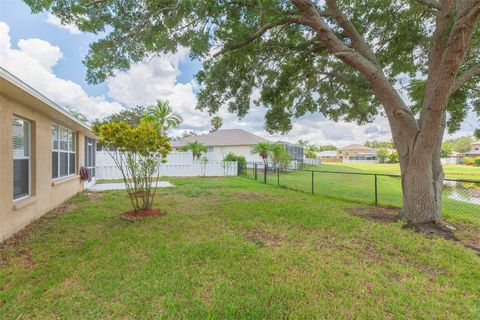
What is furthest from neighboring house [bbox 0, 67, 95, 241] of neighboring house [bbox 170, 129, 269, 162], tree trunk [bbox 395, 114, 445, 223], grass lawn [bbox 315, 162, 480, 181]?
grass lawn [bbox 315, 162, 480, 181]

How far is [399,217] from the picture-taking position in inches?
211

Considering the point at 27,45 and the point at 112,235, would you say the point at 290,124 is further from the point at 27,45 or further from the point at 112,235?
the point at 27,45

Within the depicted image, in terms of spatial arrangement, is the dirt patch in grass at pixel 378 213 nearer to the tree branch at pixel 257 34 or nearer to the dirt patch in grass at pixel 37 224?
the tree branch at pixel 257 34

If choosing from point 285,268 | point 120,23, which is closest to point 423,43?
point 285,268

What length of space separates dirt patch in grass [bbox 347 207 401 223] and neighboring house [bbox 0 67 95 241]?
7139 millimetres

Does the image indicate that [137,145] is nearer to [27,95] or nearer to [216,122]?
[27,95]

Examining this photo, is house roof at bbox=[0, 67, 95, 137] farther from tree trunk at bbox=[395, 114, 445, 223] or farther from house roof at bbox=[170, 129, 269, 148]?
house roof at bbox=[170, 129, 269, 148]

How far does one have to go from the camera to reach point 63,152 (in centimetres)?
750

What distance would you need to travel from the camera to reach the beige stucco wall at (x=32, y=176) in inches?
157

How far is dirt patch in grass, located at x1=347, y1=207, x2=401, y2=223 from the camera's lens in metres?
5.42

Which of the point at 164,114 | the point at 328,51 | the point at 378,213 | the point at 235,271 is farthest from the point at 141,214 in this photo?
the point at 164,114

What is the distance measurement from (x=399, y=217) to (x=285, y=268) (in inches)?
148

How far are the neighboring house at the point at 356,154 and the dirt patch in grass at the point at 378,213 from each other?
226ft

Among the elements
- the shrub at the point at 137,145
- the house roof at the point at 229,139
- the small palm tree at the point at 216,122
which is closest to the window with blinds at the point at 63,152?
the shrub at the point at 137,145
